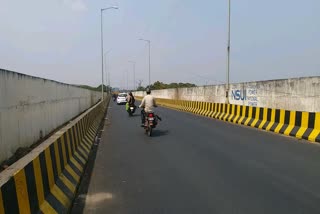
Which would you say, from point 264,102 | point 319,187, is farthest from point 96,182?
point 264,102

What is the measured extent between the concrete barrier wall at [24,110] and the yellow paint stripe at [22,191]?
3189 mm

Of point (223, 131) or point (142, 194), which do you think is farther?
point (223, 131)

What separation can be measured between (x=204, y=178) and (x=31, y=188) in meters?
3.93

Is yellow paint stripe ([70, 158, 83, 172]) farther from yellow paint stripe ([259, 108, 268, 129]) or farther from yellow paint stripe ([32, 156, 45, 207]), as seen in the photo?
yellow paint stripe ([259, 108, 268, 129])

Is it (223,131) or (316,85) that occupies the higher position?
(316,85)

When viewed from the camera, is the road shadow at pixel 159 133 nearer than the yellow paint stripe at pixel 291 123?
No

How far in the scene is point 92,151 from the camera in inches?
464

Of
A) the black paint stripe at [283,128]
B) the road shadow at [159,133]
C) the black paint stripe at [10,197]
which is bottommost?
the road shadow at [159,133]

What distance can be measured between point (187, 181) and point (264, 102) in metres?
18.1

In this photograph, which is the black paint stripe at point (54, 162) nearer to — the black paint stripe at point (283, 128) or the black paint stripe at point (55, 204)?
the black paint stripe at point (55, 204)

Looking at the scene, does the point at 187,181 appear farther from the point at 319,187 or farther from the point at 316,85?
the point at 316,85

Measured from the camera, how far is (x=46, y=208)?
499 centimetres

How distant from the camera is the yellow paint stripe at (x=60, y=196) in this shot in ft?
18.5

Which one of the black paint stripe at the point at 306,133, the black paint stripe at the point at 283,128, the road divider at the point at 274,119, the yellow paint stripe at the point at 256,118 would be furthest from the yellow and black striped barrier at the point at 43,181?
the yellow paint stripe at the point at 256,118
